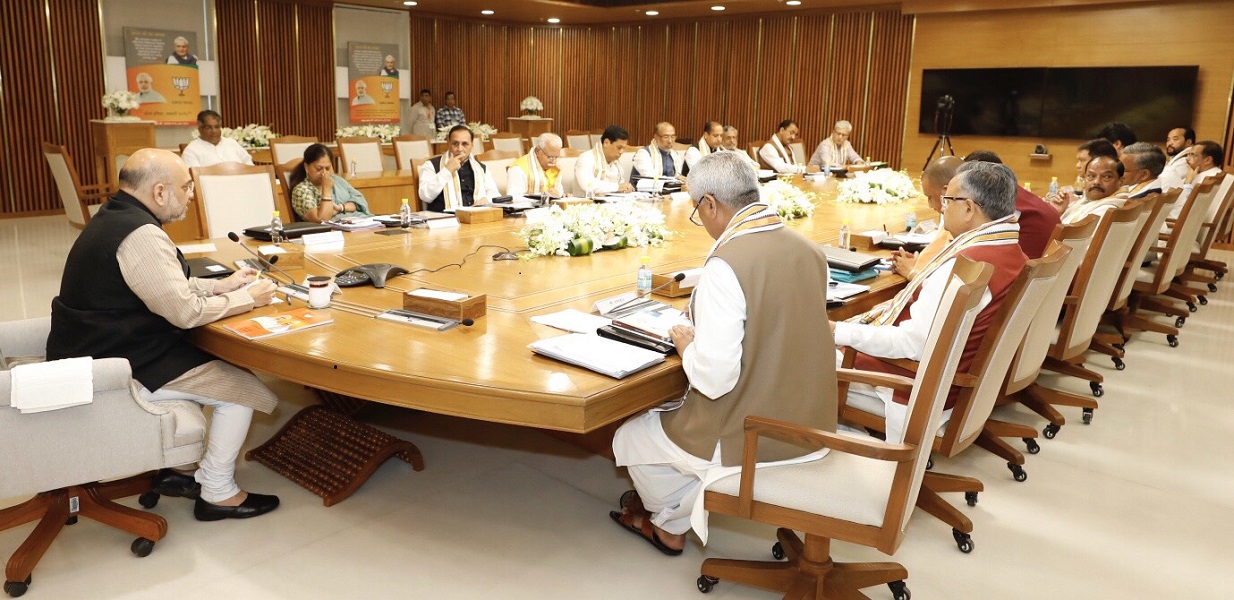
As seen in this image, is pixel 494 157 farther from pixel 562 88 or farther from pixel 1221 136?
pixel 562 88

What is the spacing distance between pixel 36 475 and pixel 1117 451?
4.15 metres

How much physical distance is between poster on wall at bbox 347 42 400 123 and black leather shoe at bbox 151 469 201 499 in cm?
1072

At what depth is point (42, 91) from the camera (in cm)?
994

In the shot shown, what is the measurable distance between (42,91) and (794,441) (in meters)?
10.8

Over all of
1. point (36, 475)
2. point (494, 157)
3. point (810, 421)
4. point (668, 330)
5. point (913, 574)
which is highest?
point (494, 157)

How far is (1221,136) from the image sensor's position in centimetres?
967

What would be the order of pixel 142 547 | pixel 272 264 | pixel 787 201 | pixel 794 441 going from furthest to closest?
pixel 787 201, pixel 272 264, pixel 142 547, pixel 794 441

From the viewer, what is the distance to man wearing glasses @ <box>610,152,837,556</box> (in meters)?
2.28

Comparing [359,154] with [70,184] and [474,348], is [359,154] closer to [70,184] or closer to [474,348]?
[70,184]

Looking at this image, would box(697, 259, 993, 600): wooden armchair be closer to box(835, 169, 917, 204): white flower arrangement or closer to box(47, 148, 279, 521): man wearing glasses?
box(47, 148, 279, 521): man wearing glasses

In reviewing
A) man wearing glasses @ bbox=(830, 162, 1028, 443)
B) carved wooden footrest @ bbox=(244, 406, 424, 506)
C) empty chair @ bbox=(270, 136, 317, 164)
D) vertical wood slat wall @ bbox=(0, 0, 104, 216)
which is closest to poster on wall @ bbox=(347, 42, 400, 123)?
vertical wood slat wall @ bbox=(0, 0, 104, 216)

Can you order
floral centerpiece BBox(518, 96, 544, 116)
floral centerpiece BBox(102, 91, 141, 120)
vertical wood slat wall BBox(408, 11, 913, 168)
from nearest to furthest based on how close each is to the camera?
floral centerpiece BBox(102, 91, 141, 120)
vertical wood slat wall BBox(408, 11, 913, 168)
floral centerpiece BBox(518, 96, 544, 116)

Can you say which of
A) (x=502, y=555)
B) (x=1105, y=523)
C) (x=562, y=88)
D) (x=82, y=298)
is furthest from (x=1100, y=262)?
(x=562, y=88)

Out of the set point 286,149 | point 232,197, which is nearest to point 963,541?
point 232,197
